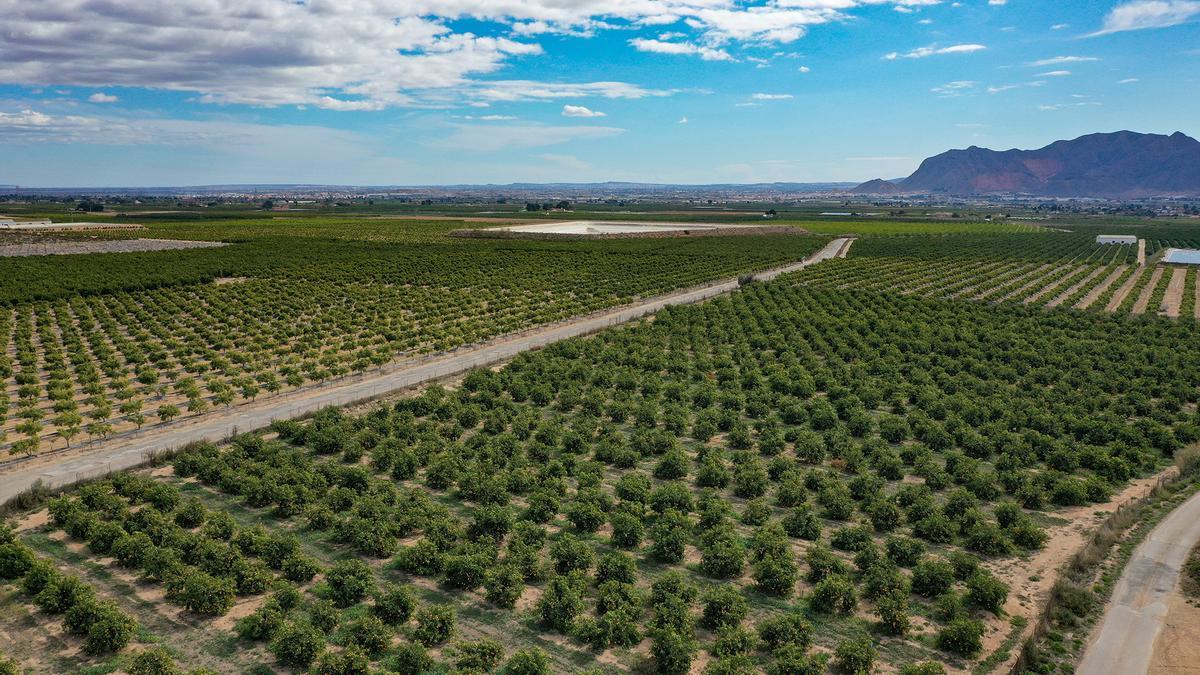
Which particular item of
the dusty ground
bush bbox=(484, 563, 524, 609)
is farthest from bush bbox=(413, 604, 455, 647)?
the dusty ground

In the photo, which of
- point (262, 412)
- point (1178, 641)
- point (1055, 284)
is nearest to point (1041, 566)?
point (1178, 641)

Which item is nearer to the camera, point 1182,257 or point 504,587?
point 504,587

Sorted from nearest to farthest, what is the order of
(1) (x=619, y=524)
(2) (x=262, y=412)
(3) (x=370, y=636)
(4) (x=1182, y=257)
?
(3) (x=370, y=636), (1) (x=619, y=524), (2) (x=262, y=412), (4) (x=1182, y=257)

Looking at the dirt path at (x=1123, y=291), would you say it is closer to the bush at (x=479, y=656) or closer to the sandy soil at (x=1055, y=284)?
the sandy soil at (x=1055, y=284)

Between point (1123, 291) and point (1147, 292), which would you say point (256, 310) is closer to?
point (1123, 291)

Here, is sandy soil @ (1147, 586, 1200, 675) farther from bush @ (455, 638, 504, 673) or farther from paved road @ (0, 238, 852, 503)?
paved road @ (0, 238, 852, 503)

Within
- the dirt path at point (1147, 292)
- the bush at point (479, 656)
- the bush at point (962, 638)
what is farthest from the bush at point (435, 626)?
the dirt path at point (1147, 292)

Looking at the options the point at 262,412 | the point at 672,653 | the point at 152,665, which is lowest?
the point at 672,653
